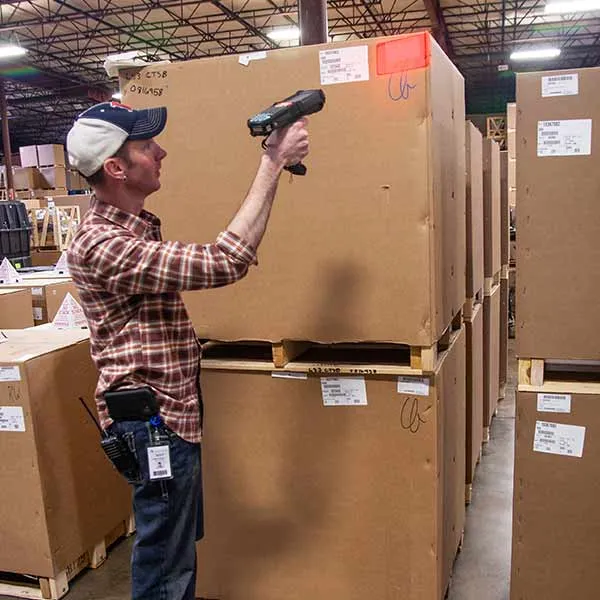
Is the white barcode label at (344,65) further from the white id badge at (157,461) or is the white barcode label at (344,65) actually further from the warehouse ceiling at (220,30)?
the warehouse ceiling at (220,30)

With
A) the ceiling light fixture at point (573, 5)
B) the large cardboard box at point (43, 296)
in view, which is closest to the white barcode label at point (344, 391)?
the large cardboard box at point (43, 296)

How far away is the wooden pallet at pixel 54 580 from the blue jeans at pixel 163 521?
1.11 metres

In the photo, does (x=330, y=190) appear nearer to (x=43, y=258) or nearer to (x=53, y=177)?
(x=43, y=258)

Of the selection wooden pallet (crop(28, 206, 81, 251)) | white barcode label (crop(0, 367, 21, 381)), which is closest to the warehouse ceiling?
wooden pallet (crop(28, 206, 81, 251))

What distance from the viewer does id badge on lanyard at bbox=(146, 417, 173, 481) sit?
5.69ft

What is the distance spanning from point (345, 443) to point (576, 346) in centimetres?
83

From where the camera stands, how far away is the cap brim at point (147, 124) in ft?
5.59

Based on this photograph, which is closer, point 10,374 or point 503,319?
point 10,374

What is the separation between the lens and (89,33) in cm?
1204

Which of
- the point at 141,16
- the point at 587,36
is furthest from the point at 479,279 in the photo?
the point at 587,36

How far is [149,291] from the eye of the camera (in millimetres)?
1604

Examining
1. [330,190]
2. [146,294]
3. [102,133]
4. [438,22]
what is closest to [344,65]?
[330,190]

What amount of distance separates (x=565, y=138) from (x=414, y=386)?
2.96ft

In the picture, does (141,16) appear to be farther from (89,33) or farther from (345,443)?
(345,443)
